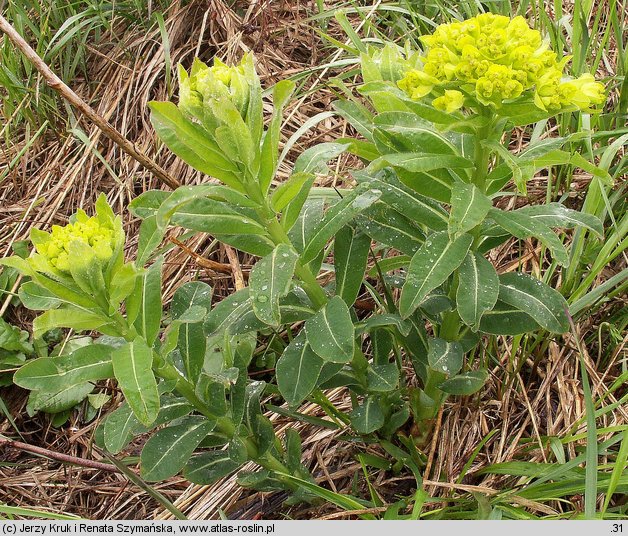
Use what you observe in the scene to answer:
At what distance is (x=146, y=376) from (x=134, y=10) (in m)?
2.59

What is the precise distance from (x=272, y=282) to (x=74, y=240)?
422 mm

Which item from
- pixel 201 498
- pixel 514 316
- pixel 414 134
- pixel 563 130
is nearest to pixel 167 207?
pixel 414 134

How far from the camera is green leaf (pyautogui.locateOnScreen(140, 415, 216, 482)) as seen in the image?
1596mm

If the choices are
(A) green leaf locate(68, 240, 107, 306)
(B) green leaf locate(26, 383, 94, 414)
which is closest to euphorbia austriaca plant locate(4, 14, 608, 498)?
(A) green leaf locate(68, 240, 107, 306)

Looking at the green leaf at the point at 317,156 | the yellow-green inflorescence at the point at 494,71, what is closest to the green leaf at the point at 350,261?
the green leaf at the point at 317,156

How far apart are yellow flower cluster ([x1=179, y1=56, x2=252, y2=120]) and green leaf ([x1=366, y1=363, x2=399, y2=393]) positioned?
0.78 m

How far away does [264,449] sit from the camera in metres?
1.80

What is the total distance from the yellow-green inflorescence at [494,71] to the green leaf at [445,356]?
62 centimetres

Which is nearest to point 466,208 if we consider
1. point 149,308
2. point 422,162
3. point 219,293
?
point 422,162

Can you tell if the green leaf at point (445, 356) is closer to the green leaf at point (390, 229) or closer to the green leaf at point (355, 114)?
the green leaf at point (390, 229)

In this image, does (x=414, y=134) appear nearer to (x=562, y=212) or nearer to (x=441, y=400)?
(x=562, y=212)

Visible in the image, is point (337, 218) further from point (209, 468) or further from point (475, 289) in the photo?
point (209, 468)

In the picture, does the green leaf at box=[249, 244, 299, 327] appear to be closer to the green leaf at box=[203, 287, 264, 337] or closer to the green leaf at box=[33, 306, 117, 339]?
the green leaf at box=[203, 287, 264, 337]

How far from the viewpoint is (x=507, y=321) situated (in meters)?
1.69
